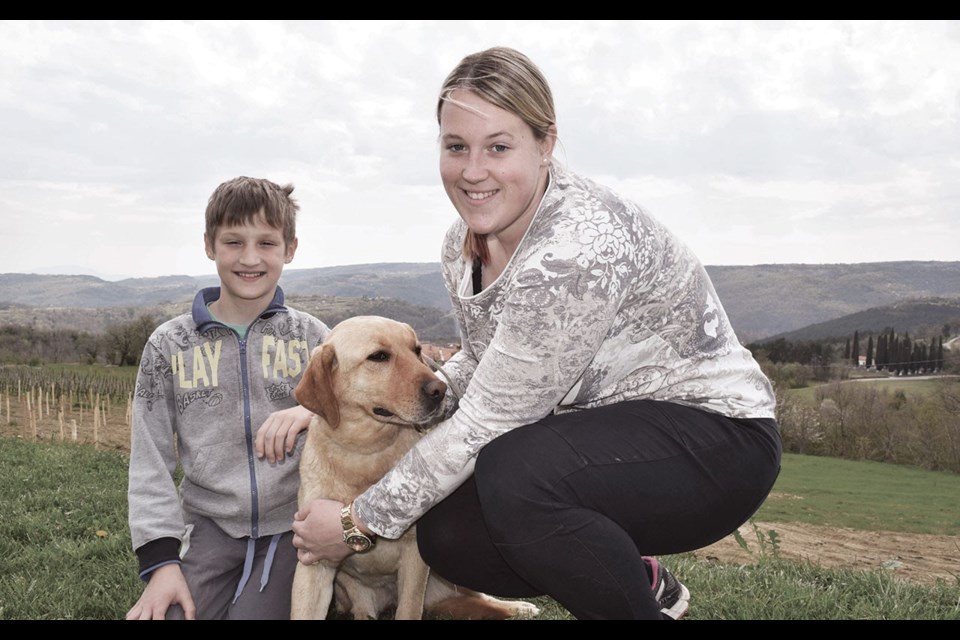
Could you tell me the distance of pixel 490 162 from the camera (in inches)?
97.8

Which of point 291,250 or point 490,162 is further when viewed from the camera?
point 291,250

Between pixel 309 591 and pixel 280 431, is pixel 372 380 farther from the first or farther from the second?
pixel 309 591

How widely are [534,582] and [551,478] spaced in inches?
17.6

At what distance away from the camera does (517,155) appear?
2.48m

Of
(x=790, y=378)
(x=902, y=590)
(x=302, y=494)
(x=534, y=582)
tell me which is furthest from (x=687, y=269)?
(x=790, y=378)

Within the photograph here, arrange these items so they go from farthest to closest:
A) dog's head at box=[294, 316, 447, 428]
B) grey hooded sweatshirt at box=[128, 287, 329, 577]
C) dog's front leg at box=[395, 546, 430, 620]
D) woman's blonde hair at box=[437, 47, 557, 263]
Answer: grey hooded sweatshirt at box=[128, 287, 329, 577] → dog's front leg at box=[395, 546, 430, 620] → dog's head at box=[294, 316, 447, 428] → woman's blonde hair at box=[437, 47, 557, 263]

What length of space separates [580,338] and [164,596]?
2122mm

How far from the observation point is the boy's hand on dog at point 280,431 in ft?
10.7

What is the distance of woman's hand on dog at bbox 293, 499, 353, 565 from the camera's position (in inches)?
105

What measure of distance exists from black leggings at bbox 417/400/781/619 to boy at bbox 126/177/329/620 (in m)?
1.29

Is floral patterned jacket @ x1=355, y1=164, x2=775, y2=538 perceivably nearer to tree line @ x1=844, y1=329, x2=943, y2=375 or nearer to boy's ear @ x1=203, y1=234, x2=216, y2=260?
boy's ear @ x1=203, y1=234, x2=216, y2=260

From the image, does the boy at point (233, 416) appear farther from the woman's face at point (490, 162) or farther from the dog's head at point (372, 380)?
the woman's face at point (490, 162)

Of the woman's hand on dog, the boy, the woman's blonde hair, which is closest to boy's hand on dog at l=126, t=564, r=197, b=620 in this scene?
the boy

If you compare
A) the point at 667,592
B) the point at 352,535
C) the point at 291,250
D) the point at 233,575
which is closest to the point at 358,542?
the point at 352,535
